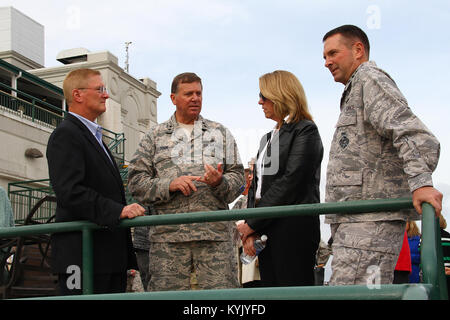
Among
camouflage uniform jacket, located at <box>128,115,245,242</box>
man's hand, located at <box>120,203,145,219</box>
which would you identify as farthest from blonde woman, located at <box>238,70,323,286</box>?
man's hand, located at <box>120,203,145,219</box>

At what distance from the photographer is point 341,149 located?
344 centimetres

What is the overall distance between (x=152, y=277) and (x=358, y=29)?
6.83 feet

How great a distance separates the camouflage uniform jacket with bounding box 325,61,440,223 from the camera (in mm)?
3117

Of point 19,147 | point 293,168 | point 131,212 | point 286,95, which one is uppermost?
point 19,147

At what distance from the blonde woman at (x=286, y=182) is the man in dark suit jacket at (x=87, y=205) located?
79 cm

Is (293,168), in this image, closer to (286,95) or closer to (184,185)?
(286,95)

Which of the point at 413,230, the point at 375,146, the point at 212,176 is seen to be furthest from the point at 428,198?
the point at 413,230

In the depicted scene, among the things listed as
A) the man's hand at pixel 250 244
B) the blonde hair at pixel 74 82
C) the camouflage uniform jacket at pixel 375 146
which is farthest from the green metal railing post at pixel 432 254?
the blonde hair at pixel 74 82

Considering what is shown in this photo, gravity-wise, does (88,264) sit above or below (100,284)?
above

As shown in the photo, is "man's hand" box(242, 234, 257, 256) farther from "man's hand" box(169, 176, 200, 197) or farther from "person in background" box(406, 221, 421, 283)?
"person in background" box(406, 221, 421, 283)

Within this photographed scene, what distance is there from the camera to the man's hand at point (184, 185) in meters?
4.22

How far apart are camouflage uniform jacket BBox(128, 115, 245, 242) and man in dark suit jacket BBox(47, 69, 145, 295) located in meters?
0.29

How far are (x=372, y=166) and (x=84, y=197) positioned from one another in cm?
166

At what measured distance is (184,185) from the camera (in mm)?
4219
